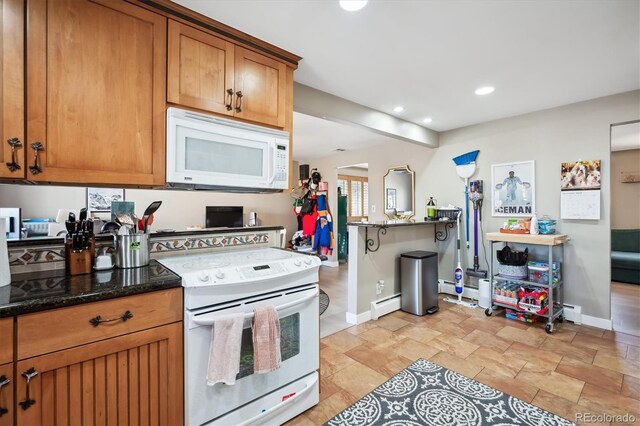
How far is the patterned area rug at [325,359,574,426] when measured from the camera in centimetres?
171

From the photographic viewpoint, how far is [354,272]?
10.4ft

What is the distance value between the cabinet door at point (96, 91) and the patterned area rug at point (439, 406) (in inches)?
73.9

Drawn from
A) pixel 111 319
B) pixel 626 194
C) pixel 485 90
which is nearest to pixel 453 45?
pixel 485 90

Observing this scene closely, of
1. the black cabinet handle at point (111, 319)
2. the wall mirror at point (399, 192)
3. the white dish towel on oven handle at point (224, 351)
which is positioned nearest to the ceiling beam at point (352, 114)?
the wall mirror at point (399, 192)

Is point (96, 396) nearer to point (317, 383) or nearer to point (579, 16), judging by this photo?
point (317, 383)

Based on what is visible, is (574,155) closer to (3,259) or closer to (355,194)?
(3,259)

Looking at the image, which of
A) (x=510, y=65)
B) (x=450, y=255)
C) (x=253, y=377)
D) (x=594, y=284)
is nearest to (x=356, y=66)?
(x=510, y=65)

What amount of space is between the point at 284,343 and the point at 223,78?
65.2 inches

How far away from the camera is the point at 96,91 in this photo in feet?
4.68

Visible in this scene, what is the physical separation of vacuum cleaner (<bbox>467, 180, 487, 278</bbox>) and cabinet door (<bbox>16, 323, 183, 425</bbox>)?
11.5 feet

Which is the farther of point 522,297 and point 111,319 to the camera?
point 522,297

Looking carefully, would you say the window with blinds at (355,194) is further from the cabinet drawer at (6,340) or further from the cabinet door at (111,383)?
the cabinet drawer at (6,340)
